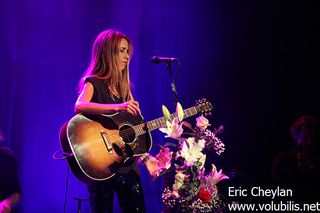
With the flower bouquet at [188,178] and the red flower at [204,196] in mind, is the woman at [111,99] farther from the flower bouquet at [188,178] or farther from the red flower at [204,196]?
the red flower at [204,196]

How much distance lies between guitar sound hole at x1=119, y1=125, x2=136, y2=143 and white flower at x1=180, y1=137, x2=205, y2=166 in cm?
71

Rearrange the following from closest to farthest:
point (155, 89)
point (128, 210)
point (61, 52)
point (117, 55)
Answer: point (128, 210) < point (117, 55) < point (61, 52) < point (155, 89)

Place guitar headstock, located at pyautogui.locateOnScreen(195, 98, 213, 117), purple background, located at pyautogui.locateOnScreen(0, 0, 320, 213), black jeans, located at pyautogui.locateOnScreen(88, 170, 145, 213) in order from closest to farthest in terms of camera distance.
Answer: black jeans, located at pyautogui.locateOnScreen(88, 170, 145, 213) < guitar headstock, located at pyautogui.locateOnScreen(195, 98, 213, 117) < purple background, located at pyautogui.locateOnScreen(0, 0, 320, 213)

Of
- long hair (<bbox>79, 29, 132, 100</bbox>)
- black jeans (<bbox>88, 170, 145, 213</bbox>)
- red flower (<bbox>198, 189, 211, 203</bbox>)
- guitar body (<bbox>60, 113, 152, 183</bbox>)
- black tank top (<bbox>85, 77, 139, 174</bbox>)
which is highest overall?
long hair (<bbox>79, 29, 132, 100</bbox>)

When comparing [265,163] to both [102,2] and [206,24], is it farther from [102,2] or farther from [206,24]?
[102,2]

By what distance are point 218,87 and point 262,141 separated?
0.92 m

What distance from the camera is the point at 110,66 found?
308 cm

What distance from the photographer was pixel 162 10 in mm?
5336

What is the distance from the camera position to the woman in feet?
9.00

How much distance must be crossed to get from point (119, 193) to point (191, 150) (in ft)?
2.72

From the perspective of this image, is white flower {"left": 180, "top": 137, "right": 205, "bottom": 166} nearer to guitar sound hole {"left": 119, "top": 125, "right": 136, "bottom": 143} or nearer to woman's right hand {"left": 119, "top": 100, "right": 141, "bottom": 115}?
woman's right hand {"left": 119, "top": 100, "right": 141, "bottom": 115}

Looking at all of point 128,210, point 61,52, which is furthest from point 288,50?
point 128,210

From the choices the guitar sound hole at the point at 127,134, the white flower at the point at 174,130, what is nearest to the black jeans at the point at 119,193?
the guitar sound hole at the point at 127,134

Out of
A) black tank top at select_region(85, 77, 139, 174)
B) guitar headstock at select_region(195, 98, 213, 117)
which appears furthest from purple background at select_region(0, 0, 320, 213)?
black tank top at select_region(85, 77, 139, 174)
